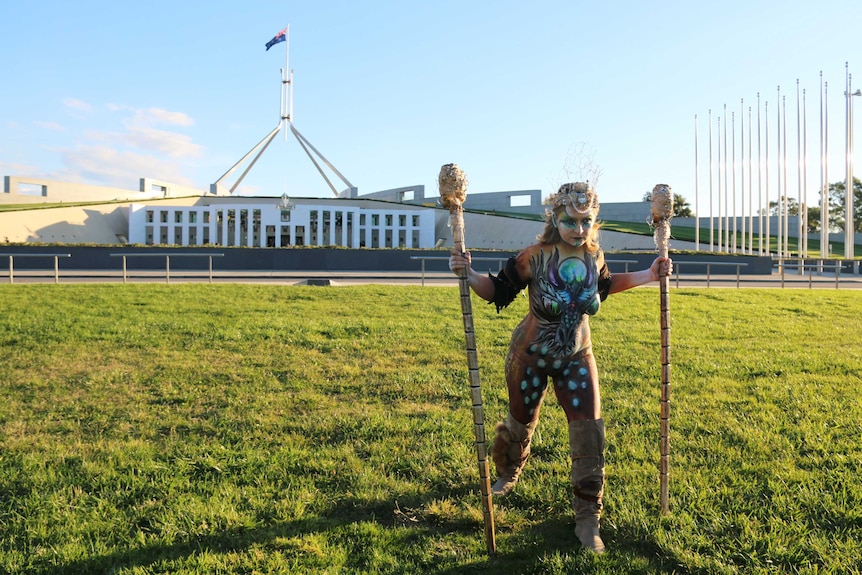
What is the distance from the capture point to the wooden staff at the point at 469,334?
10.5 feet

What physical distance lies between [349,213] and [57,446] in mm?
47965

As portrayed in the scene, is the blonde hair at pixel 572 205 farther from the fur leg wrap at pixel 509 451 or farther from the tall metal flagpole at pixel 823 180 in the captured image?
the tall metal flagpole at pixel 823 180

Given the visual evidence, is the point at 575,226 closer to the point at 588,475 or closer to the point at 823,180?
the point at 588,475

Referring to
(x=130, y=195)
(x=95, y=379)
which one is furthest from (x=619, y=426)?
(x=130, y=195)

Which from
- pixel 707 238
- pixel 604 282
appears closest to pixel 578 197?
pixel 604 282

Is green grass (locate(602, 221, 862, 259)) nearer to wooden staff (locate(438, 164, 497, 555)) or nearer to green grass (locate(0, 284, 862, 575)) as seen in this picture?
green grass (locate(0, 284, 862, 575))

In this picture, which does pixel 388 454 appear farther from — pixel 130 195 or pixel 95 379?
pixel 130 195

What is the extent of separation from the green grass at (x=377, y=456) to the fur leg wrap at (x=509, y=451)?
0.12 meters

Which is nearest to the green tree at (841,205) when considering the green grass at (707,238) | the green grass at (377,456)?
the green grass at (707,238)

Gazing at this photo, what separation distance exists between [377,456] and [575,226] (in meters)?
2.24

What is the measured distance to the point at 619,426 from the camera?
5.04 m

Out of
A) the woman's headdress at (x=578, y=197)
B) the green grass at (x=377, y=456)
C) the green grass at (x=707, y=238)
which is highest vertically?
the green grass at (x=707, y=238)

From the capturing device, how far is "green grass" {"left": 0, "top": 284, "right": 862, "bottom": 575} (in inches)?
126

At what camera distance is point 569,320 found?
3.36 meters
